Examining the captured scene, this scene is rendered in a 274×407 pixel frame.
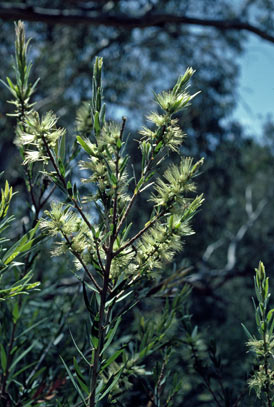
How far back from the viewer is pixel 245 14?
6.34 metres

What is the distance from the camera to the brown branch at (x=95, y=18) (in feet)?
10.4

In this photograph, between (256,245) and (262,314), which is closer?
(262,314)

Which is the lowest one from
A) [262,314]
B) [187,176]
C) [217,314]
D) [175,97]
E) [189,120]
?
[217,314]

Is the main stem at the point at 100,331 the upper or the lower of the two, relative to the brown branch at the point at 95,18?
lower

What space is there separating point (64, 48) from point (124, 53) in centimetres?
90

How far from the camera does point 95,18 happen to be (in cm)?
348

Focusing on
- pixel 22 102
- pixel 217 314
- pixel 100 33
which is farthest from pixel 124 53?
pixel 22 102

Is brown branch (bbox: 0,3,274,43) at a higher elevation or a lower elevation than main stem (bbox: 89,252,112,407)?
higher

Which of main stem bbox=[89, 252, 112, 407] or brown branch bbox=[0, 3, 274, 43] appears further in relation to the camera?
brown branch bbox=[0, 3, 274, 43]

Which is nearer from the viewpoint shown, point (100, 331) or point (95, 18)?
point (100, 331)

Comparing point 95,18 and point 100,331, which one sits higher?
point 95,18

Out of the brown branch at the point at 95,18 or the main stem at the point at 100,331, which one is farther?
the brown branch at the point at 95,18

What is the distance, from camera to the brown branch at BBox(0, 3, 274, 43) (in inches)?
125

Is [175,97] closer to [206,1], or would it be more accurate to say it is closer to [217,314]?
[206,1]
